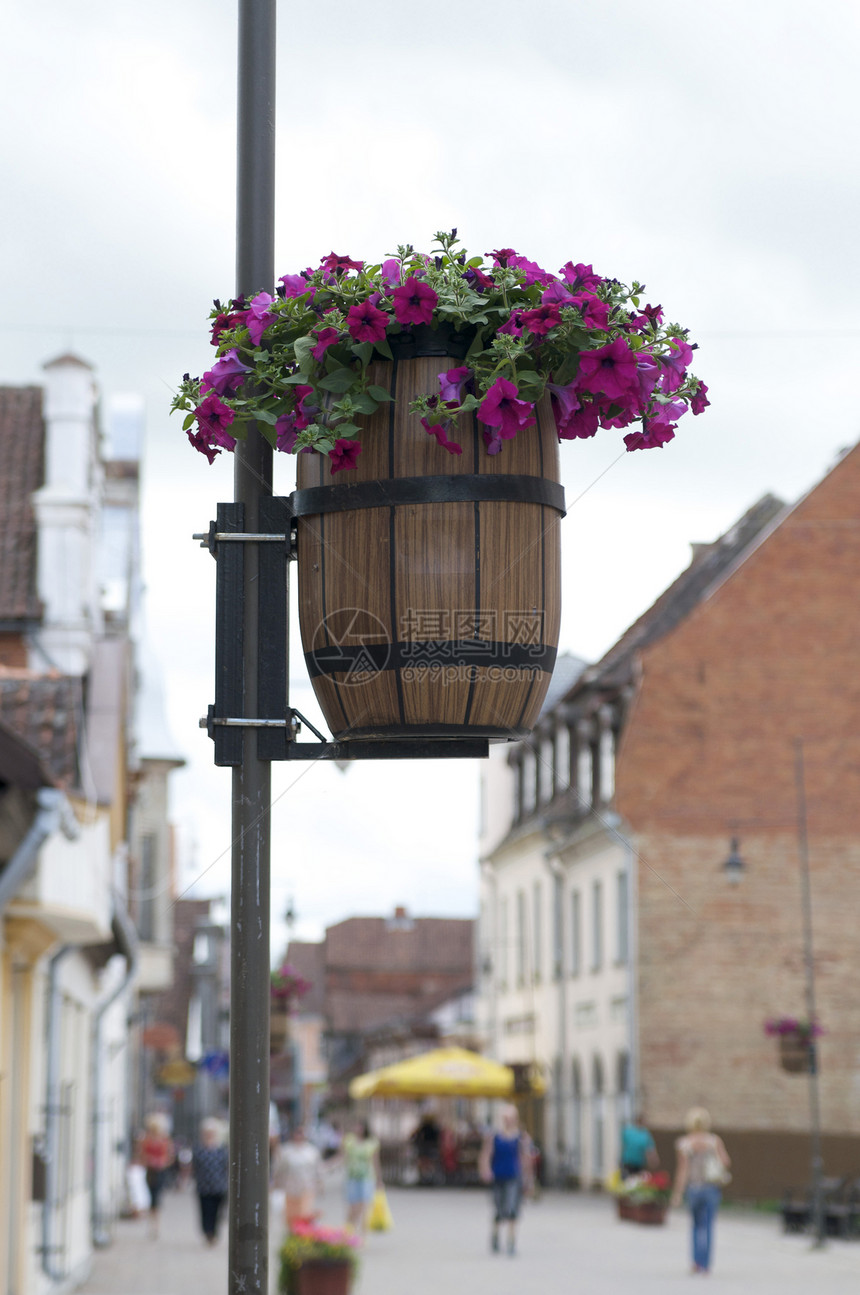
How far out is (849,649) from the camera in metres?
34.6

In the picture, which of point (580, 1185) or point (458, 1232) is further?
point (580, 1185)

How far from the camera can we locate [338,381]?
3.01 meters

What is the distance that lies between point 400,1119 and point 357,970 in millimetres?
20265

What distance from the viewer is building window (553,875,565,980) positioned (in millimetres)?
41094

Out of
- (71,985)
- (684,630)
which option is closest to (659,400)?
(71,985)

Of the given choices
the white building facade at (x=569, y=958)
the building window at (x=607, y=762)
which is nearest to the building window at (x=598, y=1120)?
the white building facade at (x=569, y=958)

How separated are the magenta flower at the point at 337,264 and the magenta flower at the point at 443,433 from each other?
0.32m

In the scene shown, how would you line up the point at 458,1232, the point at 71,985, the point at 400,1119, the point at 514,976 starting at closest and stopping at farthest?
the point at 71,985 → the point at 458,1232 → the point at 514,976 → the point at 400,1119

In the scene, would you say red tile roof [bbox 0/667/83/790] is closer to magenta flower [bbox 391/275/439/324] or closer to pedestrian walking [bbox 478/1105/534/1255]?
magenta flower [bbox 391/275/439/324]

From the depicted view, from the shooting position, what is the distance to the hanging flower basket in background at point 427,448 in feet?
9.82

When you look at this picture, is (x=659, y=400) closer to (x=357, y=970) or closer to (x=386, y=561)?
(x=386, y=561)

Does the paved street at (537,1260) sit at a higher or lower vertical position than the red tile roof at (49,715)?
lower

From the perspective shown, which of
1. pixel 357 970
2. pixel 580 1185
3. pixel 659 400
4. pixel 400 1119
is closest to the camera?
pixel 659 400

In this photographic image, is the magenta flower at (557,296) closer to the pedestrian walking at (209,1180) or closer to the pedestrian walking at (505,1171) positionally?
the pedestrian walking at (505,1171)
